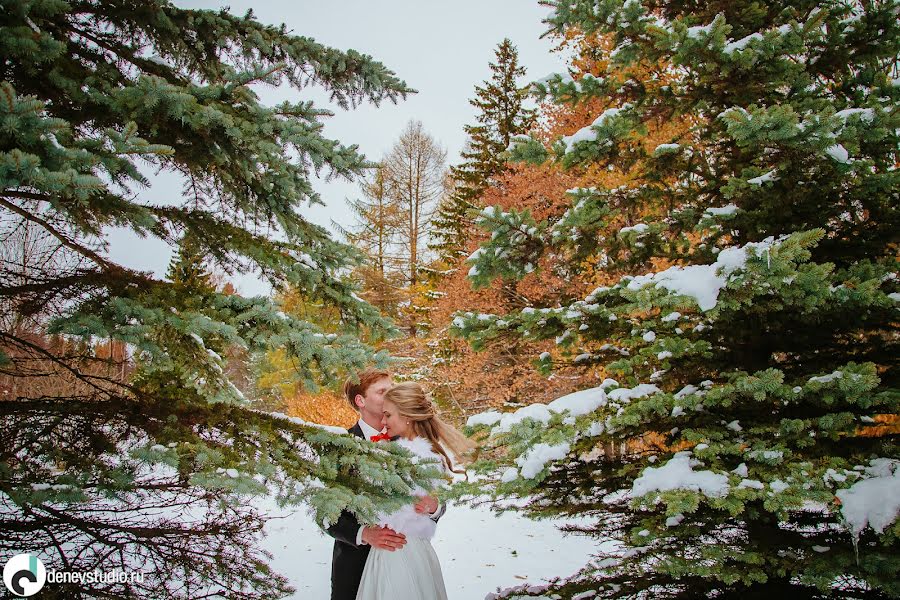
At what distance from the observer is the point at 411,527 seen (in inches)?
135

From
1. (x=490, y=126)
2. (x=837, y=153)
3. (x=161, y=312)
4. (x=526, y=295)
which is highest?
(x=490, y=126)

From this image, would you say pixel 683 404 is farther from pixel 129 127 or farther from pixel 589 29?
pixel 129 127

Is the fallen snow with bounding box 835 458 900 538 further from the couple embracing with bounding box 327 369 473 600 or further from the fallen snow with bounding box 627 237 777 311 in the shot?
the couple embracing with bounding box 327 369 473 600

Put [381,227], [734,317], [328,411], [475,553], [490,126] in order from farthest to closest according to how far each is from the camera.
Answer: [381,227], [490,126], [328,411], [475,553], [734,317]

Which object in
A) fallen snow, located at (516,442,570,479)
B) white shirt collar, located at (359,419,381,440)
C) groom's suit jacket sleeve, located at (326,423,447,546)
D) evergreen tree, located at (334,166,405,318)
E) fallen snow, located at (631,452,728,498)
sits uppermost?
evergreen tree, located at (334,166,405,318)

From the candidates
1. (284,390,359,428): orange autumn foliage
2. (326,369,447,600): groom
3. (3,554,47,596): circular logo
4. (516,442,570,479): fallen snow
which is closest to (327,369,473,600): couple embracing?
(326,369,447,600): groom

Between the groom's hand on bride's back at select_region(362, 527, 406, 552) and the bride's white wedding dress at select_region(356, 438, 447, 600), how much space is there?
0.07 m

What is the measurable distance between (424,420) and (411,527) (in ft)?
2.88

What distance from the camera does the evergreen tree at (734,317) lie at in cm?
235

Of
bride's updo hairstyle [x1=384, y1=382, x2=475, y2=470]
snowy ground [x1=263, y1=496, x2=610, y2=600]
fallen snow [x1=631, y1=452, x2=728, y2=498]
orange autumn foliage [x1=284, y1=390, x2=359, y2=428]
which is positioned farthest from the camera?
orange autumn foliage [x1=284, y1=390, x2=359, y2=428]

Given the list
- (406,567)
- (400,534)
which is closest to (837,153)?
(400,534)

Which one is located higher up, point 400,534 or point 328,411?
point 328,411

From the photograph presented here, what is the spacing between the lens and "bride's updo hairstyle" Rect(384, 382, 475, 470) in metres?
3.88

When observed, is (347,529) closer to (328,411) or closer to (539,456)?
(539,456)
